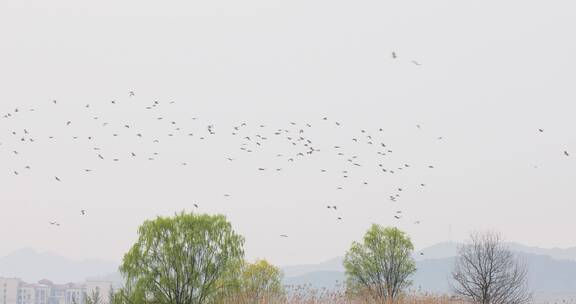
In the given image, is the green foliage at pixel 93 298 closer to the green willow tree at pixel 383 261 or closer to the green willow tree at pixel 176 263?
the green willow tree at pixel 176 263

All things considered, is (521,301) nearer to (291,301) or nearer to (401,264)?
(401,264)

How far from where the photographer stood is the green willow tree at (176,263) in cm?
4494

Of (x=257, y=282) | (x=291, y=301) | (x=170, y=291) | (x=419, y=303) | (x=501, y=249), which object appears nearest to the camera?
(x=291, y=301)

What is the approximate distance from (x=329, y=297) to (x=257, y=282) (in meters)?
31.2

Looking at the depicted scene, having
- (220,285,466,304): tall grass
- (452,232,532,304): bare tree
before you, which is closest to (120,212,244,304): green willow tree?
(220,285,466,304): tall grass

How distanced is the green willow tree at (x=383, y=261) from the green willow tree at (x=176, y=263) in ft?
59.8

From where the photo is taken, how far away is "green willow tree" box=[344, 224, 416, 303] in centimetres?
6131

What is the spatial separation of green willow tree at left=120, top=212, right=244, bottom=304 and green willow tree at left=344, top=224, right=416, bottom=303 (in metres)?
18.2

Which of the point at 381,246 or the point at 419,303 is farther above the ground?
the point at 381,246

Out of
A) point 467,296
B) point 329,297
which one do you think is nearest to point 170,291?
point 329,297

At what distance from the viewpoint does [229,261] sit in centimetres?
4622

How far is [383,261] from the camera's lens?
62.4m

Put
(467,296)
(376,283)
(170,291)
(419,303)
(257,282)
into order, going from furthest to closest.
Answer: (257,282), (376,283), (467,296), (170,291), (419,303)

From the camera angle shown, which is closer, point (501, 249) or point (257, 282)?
point (501, 249)
